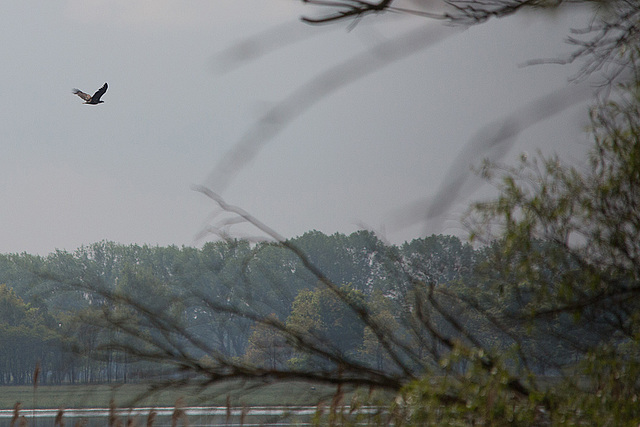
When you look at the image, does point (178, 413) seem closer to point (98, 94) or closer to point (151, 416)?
point (151, 416)

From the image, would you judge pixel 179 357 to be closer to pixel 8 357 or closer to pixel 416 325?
pixel 416 325

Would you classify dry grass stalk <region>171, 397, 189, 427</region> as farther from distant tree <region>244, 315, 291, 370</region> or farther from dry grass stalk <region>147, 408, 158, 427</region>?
distant tree <region>244, 315, 291, 370</region>

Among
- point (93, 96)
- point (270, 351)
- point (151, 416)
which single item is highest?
point (93, 96)

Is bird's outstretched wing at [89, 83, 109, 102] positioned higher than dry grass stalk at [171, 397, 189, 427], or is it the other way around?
bird's outstretched wing at [89, 83, 109, 102]

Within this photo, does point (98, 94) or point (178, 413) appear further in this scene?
point (98, 94)

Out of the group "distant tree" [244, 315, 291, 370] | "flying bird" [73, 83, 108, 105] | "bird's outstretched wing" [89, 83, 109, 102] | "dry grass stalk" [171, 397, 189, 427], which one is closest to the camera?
"distant tree" [244, 315, 291, 370]

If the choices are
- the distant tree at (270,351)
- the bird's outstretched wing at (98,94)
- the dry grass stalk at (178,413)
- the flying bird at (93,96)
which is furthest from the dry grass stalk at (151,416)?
the bird's outstretched wing at (98,94)

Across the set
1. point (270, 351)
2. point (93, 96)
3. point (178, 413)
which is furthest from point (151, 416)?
point (93, 96)

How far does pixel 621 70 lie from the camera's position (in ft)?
8.86

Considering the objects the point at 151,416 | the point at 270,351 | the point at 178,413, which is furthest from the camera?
the point at 178,413

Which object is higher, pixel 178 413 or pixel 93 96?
pixel 93 96

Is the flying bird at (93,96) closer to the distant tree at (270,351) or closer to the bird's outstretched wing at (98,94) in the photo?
the bird's outstretched wing at (98,94)

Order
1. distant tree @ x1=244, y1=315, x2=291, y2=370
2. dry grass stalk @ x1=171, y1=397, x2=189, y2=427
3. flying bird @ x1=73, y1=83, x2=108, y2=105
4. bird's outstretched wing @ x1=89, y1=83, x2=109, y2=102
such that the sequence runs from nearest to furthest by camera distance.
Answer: distant tree @ x1=244, y1=315, x2=291, y2=370
dry grass stalk @ x1=171, y1=397, x2=189, y2=427
flying bird @ x1=73, y1=83, x2=108, y2=105
bird's outstretched wing @ x1=89, y1=83, x2=109, y2=102

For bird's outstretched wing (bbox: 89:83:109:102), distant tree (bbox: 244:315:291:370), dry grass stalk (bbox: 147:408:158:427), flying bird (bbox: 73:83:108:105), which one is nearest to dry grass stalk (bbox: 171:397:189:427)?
dry grass stalk (bbox: 147:408:158:427)
